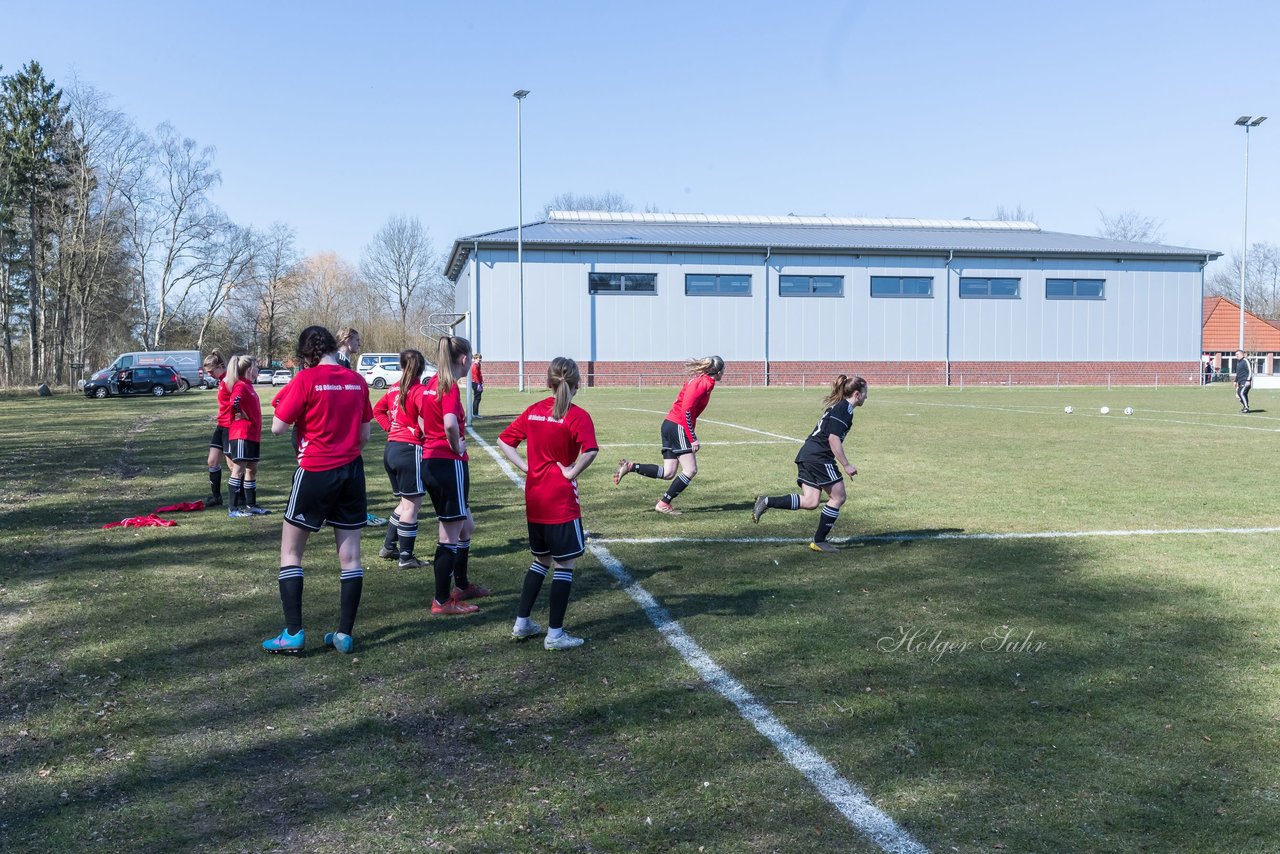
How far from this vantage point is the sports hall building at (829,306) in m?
46.7

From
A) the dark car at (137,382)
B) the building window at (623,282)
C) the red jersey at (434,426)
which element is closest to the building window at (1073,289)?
the building window at (623,282)

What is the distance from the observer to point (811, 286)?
49.4 meters

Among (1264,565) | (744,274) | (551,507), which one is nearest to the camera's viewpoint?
(551,507)

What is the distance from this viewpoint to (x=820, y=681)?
5.04 metres

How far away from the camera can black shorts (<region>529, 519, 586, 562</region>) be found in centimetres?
549

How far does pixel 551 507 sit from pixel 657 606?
4.59ft

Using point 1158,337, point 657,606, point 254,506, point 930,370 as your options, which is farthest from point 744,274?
point 657,606

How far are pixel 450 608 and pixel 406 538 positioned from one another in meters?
1.47

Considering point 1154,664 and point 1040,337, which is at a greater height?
point 1040,337

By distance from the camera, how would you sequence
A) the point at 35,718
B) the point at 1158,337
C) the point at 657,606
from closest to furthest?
1. the point at 35,718
2. the point at 657,606
3. the point at 1158,337

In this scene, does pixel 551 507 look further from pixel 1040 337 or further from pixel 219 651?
pixel 1040 337

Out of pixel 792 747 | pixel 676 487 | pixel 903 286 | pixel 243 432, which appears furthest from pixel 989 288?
pixel 792 747

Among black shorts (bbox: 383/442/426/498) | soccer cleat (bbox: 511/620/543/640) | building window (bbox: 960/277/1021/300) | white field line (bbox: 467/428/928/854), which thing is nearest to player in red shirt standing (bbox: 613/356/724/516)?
black shorts (bbox: 383/442/426/498)

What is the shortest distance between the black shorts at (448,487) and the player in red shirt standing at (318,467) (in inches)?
35.1
